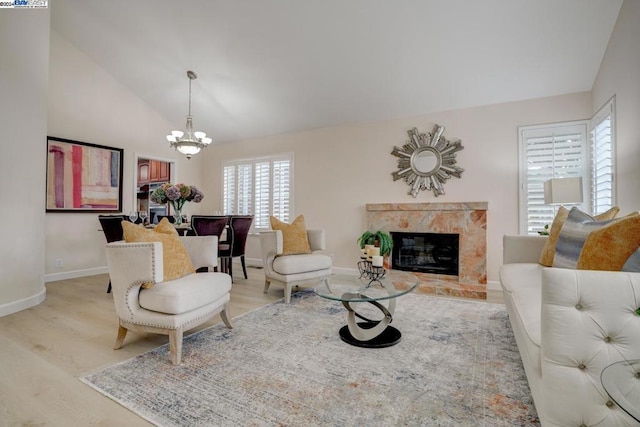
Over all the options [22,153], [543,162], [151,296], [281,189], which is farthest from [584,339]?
[281,189]

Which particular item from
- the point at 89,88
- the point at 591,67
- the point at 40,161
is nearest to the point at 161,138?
the point at 89,88

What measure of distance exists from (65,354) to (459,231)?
14.1ft

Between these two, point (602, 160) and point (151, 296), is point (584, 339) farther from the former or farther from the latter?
point (602, 160)

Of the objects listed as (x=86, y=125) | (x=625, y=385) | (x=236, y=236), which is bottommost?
(x=625, y=385)

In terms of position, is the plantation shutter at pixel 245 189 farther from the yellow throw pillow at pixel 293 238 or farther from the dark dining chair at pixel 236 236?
the yellow throw pillow at pixel 293 238

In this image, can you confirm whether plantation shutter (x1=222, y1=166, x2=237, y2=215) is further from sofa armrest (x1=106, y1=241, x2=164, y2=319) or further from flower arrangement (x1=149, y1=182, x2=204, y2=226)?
sofa armrest (x1=106, y1=241, x2=164, y2=319)

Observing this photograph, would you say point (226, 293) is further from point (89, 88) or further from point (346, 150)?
point (89, 88)

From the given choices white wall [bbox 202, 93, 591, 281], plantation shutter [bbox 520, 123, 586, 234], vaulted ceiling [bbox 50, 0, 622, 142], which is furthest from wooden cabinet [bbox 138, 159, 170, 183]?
plantation shutter [bbox 520, 123, 586, 234]

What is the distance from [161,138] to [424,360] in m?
5.92

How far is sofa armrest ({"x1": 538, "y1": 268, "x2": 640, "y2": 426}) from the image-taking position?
107 centimetres

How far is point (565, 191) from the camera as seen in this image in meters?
3.12

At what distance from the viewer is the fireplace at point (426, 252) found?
4.43 metres

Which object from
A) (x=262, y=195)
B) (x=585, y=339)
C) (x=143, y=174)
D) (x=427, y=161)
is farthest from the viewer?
(x=143, y=174)

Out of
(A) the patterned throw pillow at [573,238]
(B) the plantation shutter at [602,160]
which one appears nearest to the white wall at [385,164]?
(B) the plantation shutter at [602,160]
